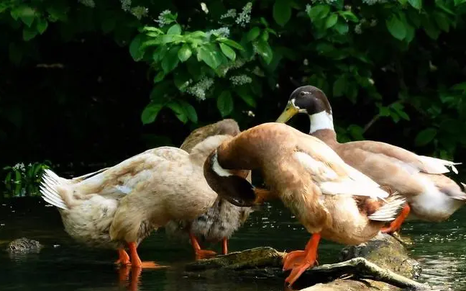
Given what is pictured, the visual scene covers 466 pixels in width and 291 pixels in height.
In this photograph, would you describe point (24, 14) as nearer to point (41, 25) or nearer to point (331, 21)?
point (41, 25)

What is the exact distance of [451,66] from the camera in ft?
41.2

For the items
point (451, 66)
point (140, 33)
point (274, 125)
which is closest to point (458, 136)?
point (451, 66)

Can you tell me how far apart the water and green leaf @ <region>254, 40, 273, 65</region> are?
54.3 inches

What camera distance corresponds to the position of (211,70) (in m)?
9.80

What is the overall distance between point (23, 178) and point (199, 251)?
171 inches

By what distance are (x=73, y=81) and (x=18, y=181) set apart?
2.04 metres

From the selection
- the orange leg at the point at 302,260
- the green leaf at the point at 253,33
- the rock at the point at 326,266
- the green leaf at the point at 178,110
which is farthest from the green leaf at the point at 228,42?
the orange leg at the point at 302,260

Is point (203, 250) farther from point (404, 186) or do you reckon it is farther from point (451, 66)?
point (451, 66)

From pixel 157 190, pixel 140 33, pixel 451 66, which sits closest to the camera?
pixel 157 190

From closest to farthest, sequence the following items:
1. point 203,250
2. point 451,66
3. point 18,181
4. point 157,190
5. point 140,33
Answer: point 157,190 < point 203,250 < point 140,33 < point 18,181 < point 451,66

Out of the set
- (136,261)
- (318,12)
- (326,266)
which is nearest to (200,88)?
(318,12)

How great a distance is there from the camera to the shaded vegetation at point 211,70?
10.0 meters

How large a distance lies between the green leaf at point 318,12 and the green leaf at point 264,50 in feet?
1.59

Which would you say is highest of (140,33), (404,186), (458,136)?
(140,33)
